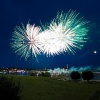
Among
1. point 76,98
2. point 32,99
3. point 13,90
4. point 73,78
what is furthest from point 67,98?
point 73,78

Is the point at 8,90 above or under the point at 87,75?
under

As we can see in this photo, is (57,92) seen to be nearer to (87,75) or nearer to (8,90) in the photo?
(8,90)

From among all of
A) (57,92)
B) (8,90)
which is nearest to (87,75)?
(57,92)

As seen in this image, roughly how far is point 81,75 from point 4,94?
50.8 m

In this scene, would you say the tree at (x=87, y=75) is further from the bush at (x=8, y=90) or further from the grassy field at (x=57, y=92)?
the bush at (x=8, y=90)

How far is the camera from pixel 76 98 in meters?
24.7

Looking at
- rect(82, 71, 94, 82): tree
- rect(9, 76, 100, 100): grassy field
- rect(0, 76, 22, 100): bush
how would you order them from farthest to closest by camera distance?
1. rect(82, 71, 94, 82): tree
2. rect(9, 76, 100, 100): grassy field
3. rect(0, 76, 22, 100): bush

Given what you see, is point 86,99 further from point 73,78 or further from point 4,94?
point 73,78

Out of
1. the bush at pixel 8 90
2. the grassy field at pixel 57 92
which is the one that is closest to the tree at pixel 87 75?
the grassy field at pixel 57 92

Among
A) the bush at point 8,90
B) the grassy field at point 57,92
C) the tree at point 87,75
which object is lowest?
the bush at point 8,90

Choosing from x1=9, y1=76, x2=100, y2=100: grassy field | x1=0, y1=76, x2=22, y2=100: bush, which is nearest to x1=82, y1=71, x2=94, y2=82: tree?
x1=9, y1=76, x2=100, y2=100: grassy field

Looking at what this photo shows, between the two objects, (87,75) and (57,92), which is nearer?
(57,92)

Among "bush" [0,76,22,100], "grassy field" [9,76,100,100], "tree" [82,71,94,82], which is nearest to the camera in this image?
"bush" [0,76,22,100]

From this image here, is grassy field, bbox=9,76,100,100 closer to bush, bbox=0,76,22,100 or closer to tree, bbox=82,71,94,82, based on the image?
bush, bbox=0,76,22,100
